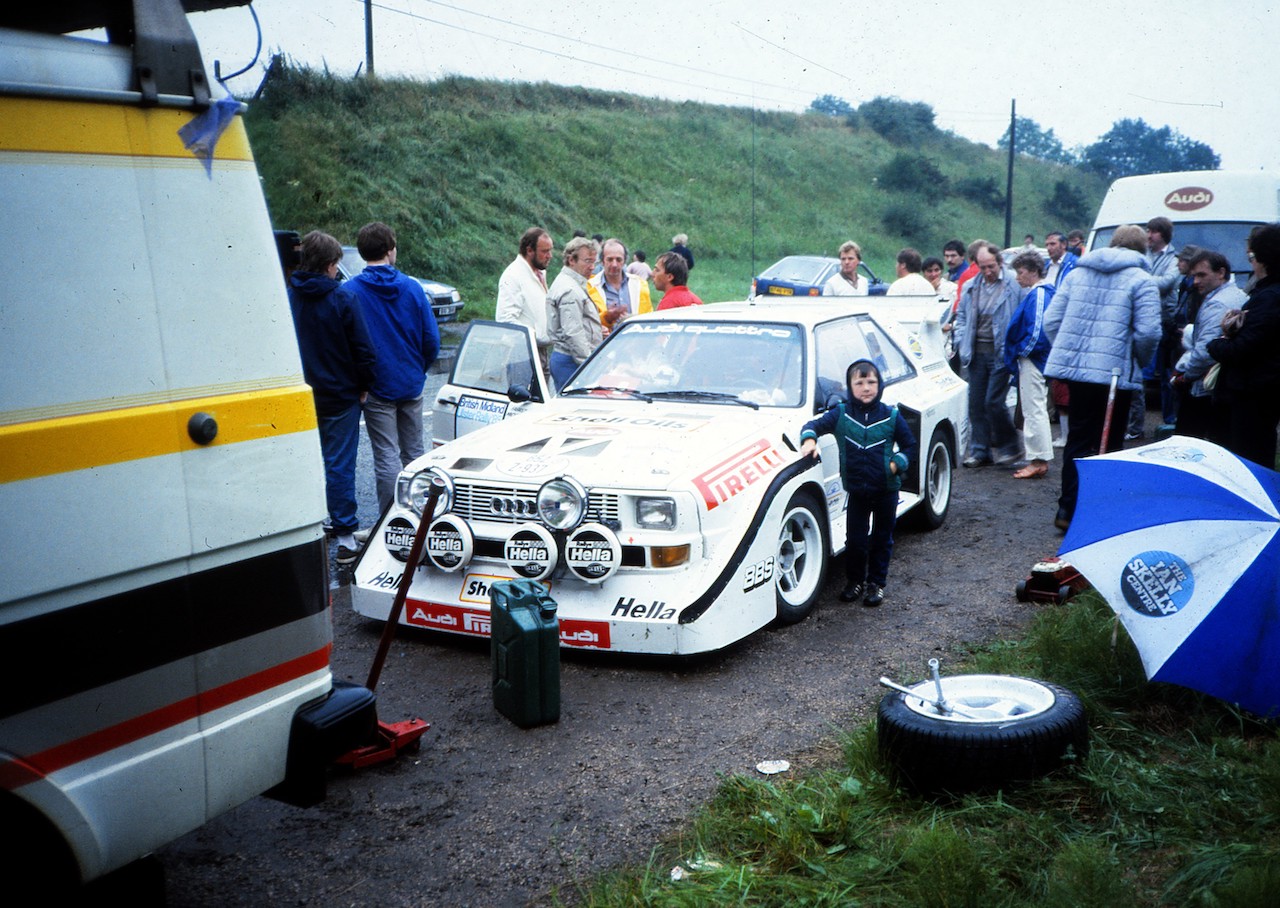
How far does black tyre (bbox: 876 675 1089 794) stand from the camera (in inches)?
145

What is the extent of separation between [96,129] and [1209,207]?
40.0 feet

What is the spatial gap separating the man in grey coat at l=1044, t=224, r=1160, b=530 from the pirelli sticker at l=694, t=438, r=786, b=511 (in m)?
2.85

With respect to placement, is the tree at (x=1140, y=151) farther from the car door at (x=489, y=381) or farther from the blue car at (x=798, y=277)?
the car door at (x=489, y=381)

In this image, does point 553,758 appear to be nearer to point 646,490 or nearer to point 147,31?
point 646,490

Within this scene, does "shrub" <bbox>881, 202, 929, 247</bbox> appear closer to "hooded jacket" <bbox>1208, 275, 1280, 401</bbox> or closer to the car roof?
the car roof

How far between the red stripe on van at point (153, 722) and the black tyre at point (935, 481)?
5.21 m

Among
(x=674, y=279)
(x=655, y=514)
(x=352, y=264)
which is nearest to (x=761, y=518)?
(x=655, y=514)

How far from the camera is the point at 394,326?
23.2 feet

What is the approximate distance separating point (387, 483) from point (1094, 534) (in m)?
4.50

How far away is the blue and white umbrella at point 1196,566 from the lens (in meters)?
3.78

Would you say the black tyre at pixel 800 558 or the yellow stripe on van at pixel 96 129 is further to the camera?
the black tyre at pixel 800 558

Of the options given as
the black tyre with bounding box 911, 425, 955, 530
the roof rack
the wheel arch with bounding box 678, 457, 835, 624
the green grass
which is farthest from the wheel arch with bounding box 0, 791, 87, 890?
the black tyre with bounding box 911, 425, 955, 530

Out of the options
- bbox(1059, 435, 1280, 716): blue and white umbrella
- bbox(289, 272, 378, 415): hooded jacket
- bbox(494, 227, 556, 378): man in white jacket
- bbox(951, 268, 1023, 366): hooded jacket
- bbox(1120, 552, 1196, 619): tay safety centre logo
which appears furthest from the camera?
bbox(951, 268, 1023, 366): hooded jacket

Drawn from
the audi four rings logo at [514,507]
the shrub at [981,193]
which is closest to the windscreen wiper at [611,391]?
the audi four rings logo at [514,507]
